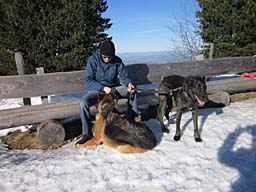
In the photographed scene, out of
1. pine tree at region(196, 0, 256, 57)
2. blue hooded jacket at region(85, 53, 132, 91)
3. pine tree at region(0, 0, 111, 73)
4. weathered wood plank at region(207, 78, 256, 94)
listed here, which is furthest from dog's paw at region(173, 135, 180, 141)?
pine tree at region(196, 0, 256, 57)

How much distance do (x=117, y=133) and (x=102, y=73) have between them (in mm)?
1279

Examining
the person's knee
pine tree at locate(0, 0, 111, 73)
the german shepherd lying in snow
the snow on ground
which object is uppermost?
pine tree at locate(0, 0, 111, 73)

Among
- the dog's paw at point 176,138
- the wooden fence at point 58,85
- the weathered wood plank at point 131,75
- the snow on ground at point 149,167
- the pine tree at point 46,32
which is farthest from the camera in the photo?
the pine tree at point 46,32

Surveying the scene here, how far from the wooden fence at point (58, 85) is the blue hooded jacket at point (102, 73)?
26.4 inches

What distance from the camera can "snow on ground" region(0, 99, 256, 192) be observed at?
290 centimetres

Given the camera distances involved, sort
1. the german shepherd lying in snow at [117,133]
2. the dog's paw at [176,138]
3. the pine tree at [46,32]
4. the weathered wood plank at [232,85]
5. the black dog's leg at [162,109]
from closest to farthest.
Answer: the german shepherd lying in snow at [117,133]
the dog's paw at [176,138]
the black dog's leg at [162,109]
the weathered wood plank at [232,85]
the pine tree at [46,32]

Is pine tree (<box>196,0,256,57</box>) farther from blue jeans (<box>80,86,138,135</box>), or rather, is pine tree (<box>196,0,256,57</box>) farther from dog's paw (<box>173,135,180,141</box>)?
dog's paw (<box>173,135,180,141</box>)

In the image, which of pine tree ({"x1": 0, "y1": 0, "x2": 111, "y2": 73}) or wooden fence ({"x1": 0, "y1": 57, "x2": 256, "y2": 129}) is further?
pine tree ({"x1": 0, "y1": 0, "x2": 111, "y2": 73})

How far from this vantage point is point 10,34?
9.32 metres

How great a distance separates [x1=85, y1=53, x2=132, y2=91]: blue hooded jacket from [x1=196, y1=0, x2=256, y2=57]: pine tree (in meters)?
7.00

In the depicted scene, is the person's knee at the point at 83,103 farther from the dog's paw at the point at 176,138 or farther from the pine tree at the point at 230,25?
the pine tree at the point at 230,25

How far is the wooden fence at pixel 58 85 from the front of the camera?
4289 mm

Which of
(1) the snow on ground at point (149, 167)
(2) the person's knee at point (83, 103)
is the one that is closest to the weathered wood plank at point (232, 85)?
(1) the snow on ground at point (149, 167)

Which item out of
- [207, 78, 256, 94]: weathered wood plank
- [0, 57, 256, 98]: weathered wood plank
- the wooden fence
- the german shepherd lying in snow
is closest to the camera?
the german shepherd lying in snow
